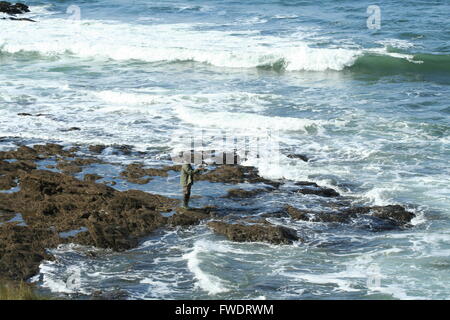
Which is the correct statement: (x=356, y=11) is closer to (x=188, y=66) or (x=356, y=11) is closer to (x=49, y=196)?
(x=188, y=66)

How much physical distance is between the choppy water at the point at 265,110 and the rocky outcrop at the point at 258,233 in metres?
0.22

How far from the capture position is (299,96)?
25.8 meters

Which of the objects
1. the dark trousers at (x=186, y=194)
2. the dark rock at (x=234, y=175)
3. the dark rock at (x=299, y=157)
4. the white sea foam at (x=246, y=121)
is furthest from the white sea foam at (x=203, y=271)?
the white sea foam at (x=246, y=121)

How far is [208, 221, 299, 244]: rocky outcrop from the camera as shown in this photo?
12453mm

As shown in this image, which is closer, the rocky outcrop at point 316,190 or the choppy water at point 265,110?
the choppy water at point 265,110

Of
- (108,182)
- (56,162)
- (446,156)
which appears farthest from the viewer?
(446,156)

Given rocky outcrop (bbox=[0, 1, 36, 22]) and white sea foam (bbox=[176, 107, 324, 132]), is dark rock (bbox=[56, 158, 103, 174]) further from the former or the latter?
rocky outcrop (bbox=[0, 1, 36, 22])

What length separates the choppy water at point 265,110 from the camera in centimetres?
1123

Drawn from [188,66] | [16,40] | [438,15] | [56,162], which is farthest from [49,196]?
[438,15]

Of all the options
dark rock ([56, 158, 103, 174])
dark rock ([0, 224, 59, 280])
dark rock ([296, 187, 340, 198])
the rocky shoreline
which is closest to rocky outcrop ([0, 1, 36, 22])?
dark rock ([56, 158, 103, 174])

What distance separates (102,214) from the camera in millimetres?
13188

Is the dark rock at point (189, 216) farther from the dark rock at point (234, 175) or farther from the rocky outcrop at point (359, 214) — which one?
the dark rock at point (234, 175)
